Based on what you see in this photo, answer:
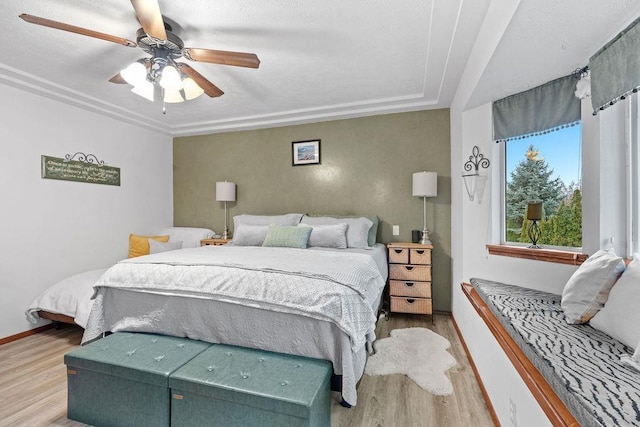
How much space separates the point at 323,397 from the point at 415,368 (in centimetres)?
104

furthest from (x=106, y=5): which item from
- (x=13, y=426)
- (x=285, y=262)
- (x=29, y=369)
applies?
(x=29, y=369)

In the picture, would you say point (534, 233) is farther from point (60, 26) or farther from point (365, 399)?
point (60, 26)

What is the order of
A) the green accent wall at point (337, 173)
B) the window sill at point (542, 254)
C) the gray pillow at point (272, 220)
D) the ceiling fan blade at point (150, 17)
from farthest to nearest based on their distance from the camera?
the gray pillow at point (272, 220) < the green accent wall at point (337, 173) < the window sill at point (542, 254) < the ceiling fan blade at point (150, 17)

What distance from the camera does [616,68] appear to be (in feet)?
4.87

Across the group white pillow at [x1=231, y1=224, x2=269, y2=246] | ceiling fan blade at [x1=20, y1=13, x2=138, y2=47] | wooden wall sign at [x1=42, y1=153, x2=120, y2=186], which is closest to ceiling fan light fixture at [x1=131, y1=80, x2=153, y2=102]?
ceiling fan blade at [x1=20, y1=13, x2=138, y2=47]

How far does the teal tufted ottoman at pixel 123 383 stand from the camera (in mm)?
1563

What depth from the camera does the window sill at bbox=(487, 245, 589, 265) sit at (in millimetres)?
1843

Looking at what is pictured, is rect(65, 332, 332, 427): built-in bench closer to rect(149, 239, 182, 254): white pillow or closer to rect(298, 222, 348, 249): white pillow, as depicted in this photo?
rect(298, 222, 348, 249): white pillow

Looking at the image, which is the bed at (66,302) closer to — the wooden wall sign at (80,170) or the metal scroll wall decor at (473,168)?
the wooden wall sign at (80,170)

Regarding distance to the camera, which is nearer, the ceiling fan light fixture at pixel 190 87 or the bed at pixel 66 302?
the ceiling fan light fixture at pixel 190 87

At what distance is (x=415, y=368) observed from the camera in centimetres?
221

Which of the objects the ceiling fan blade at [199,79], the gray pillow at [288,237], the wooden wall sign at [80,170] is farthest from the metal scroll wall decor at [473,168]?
the wooden wall sign at [80,170]

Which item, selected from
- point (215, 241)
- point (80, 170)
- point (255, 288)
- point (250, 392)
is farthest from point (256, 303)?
point (80, 170)

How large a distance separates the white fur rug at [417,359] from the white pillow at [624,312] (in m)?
1.05
